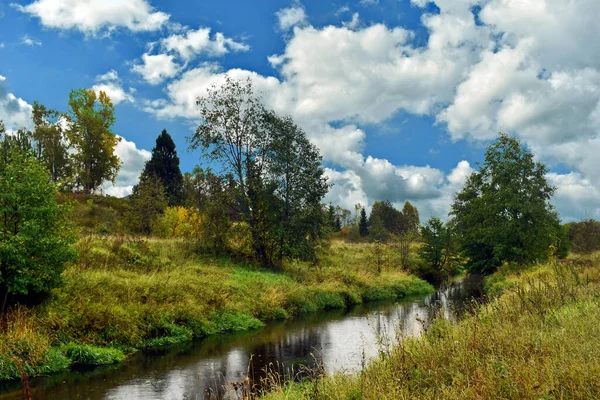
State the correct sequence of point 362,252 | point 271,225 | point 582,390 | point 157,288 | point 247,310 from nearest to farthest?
point 582,390 < point 157,288 < point 247,310 < point 271,225 < point 362,252

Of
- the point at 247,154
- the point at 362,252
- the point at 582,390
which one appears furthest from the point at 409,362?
the point at 362,252

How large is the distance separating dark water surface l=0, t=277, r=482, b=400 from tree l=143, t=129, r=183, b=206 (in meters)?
47.5

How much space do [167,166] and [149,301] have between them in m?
51.1

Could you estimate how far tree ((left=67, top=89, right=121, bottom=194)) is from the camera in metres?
57.8

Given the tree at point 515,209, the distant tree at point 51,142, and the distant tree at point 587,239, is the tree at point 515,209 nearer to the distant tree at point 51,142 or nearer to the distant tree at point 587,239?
the distant tree at point 587,239

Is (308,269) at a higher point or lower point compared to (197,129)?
lower

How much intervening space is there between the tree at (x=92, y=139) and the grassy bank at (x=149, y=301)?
3469cm

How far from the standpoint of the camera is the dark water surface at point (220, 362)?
10.8 m

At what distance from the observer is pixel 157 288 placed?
19359 mm

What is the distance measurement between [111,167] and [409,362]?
6228 centimetres

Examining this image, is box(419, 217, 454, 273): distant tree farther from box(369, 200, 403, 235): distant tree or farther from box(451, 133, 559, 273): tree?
box(369, 200, 403, 235): distant tree

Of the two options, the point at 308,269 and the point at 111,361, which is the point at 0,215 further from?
the point at 308,269

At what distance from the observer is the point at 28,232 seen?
43.6 ft

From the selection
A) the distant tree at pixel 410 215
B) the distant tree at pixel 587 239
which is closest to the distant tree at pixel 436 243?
the distant tree at pixel 587 239
